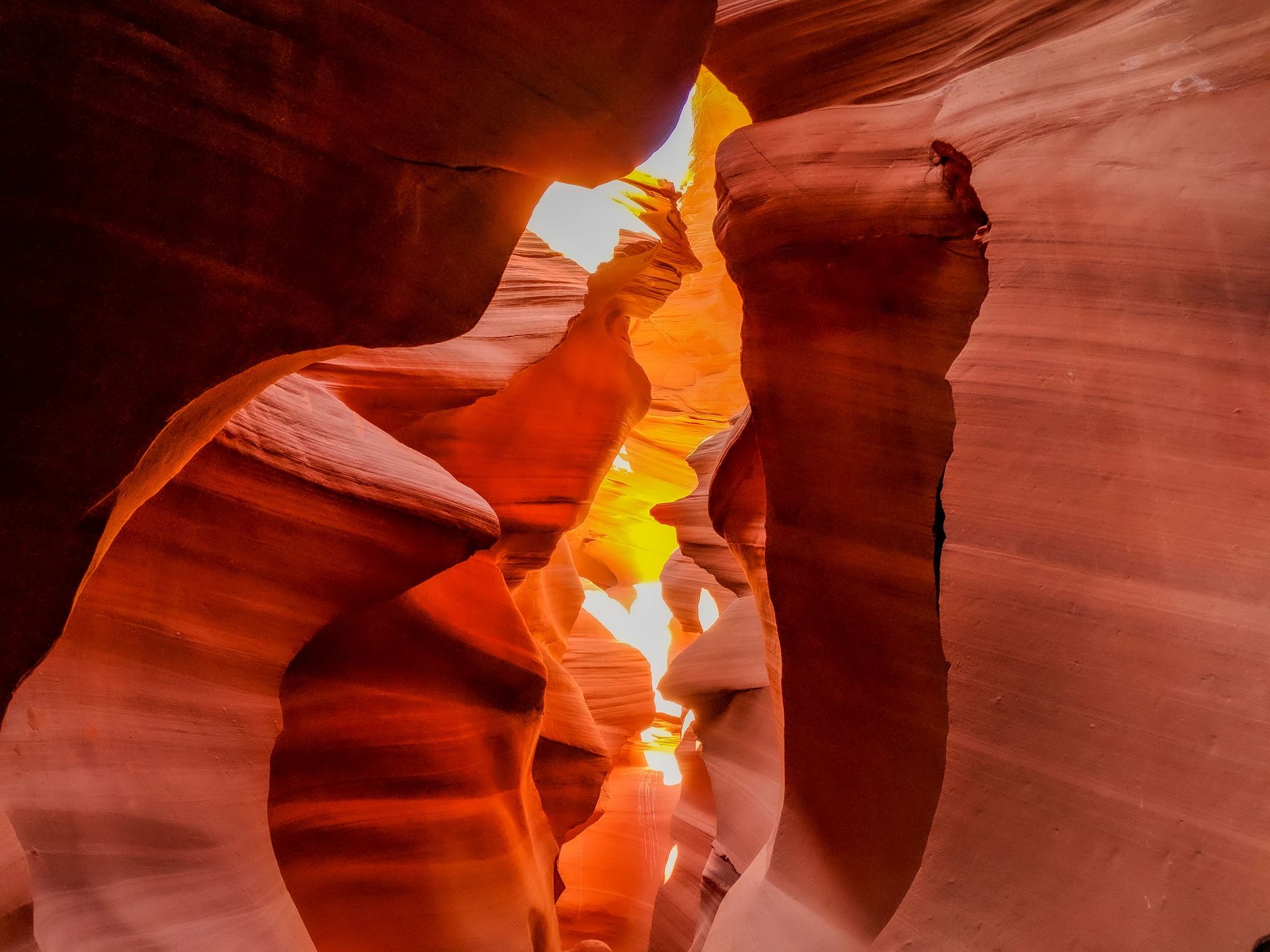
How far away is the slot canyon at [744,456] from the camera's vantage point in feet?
4.45

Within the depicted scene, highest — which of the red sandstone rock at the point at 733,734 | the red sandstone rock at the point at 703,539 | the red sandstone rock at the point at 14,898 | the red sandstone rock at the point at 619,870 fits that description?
the red sandstone rock at the point at 14,898

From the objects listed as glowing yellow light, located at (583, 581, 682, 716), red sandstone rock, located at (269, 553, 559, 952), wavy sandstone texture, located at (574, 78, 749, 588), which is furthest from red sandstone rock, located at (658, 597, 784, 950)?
glowing yellow light, located at (583, 581, 682, 716)

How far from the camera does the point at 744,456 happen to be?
419cm

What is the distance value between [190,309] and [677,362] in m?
9.77

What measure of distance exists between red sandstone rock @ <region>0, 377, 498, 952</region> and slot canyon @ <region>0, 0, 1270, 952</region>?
0.04 feet

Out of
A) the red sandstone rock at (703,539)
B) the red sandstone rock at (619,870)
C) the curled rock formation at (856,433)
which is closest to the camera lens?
the curled rock formation at (856,433)

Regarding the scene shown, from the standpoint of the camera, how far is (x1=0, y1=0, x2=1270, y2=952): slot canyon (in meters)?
1.36

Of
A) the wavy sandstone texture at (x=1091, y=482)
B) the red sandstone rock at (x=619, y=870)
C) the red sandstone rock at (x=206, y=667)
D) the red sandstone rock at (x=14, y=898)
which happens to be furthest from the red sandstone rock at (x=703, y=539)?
the red sandstone rock at (x=14, y=898)

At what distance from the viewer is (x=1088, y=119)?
1.98 meters

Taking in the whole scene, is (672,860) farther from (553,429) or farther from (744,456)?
(744,456)

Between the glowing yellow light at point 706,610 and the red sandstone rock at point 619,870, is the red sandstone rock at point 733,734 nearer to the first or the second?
the red sandstone rock at point 619,870

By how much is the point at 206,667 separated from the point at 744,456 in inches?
101

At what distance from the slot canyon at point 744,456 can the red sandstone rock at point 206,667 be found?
0.5 inches

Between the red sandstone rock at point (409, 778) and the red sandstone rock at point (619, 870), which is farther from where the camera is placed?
the red sandstone rock at point (619, 870)
